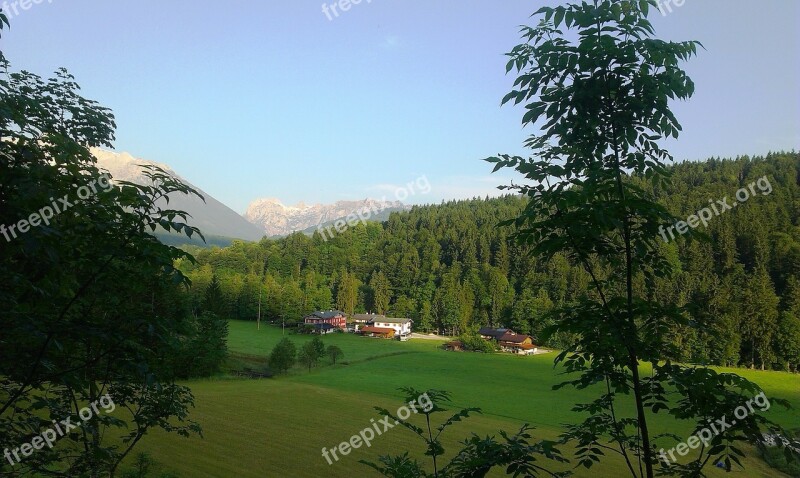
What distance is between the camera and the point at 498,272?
10988 centimetres

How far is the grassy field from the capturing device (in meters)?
22.0

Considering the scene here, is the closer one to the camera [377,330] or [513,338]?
[513,338]

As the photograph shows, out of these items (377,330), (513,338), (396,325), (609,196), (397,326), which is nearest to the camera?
(609,196)

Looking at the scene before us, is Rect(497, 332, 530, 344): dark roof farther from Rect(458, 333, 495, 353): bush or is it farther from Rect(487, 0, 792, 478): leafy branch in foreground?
Rect(487, 0, 792, 478): leafy branch in foreground

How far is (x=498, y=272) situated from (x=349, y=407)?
78.4 metres

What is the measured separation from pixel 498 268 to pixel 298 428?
92.7 m

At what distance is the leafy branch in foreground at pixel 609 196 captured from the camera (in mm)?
3609

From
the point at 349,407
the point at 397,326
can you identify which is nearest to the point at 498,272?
the point at 397,326

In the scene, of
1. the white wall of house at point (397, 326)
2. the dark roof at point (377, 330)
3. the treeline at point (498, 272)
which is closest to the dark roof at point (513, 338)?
the treeline at point (498, 272)

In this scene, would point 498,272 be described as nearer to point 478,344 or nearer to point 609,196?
point 478,344

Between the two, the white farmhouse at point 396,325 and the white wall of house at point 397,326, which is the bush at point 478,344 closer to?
the white farmhouse at point 396,325

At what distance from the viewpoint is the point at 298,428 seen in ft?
97.3

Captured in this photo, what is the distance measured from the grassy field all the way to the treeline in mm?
15098

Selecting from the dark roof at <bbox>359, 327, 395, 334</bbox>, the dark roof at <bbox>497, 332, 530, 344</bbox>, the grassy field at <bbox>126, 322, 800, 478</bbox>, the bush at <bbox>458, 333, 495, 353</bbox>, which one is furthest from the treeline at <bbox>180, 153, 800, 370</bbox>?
the grassy field at <bbox>126, 322, 800, 478</bbox>
